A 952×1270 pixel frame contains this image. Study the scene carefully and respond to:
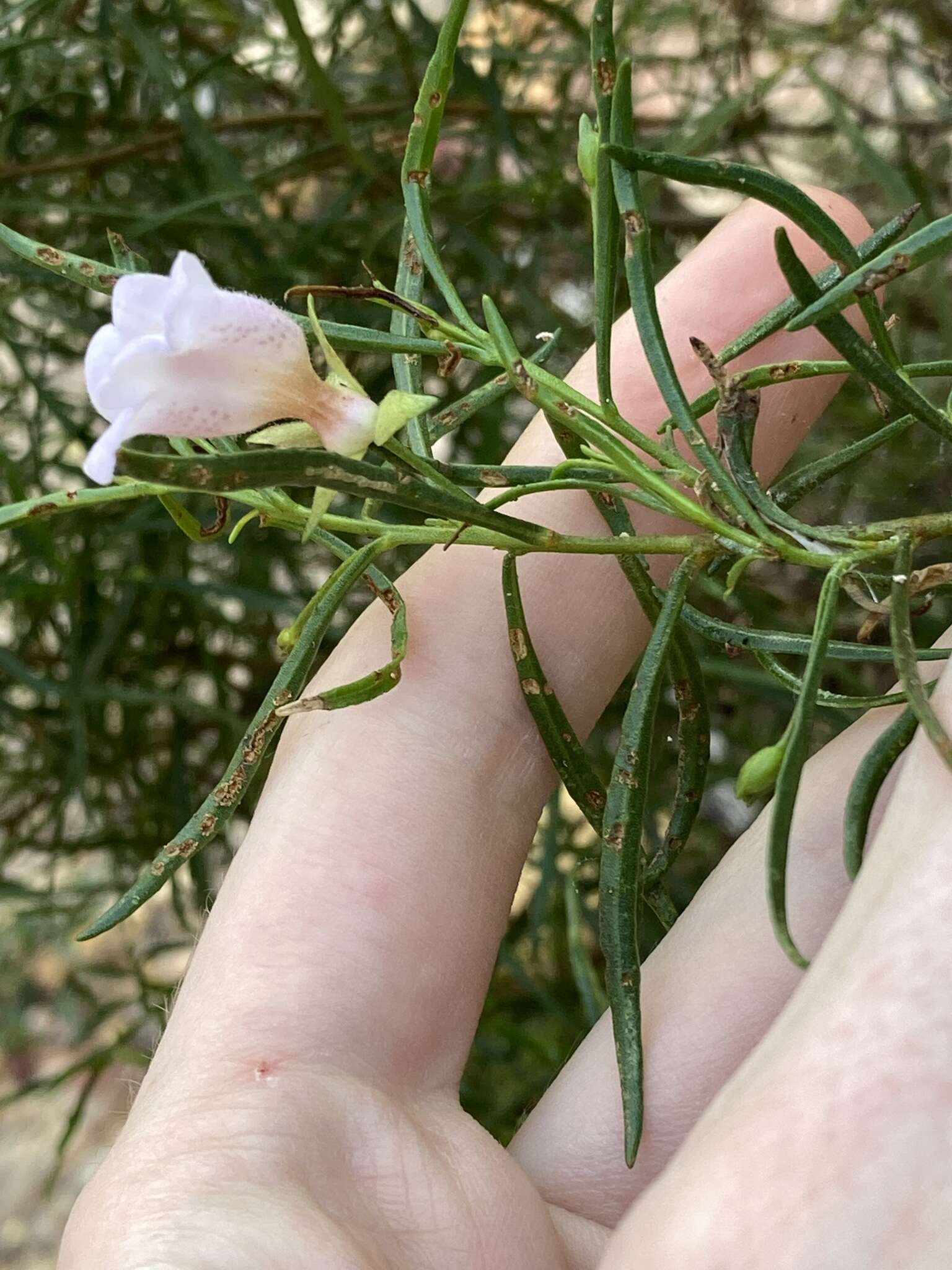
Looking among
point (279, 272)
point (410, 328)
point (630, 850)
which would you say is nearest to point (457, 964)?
point (630, 850)

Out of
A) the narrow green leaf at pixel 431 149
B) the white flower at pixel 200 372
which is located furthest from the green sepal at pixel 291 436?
the narrow green leaf at pixel 431 149

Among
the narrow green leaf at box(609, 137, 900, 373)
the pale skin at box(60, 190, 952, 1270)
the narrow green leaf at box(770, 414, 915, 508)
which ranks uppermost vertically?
the narrow green leaf at box(609, 137, 900, 373)

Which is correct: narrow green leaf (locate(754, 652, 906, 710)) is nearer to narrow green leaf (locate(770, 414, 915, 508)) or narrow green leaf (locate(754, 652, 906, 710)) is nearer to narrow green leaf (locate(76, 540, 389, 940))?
narrow green leaf (locate(770, 414, 915, 508))

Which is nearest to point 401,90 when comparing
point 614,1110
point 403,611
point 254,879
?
point 403,611

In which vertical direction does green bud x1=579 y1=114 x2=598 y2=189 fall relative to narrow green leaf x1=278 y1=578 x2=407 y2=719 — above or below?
above

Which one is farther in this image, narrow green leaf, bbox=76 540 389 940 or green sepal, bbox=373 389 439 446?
narrow green leaf, bbox=76 540 389 940

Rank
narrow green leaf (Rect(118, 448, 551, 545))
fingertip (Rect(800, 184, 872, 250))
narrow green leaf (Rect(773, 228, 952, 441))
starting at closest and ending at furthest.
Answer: narrow green leaf (Rect(118, 448, 551, 545))
narrow green leaf (Rect(773, 228, 952, 441))
fingertip (Rect(800, 184, 872, 250))

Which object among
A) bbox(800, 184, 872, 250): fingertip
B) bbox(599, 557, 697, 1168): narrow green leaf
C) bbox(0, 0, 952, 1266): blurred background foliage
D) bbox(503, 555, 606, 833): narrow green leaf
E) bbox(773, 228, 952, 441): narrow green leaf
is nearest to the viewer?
bbox(773, 228, 952, 441): narrow green leaf

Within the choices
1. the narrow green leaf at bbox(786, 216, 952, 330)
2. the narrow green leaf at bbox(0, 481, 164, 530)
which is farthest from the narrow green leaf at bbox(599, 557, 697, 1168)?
the narrow green leaf at bbox(0, 481, 164, 530)
